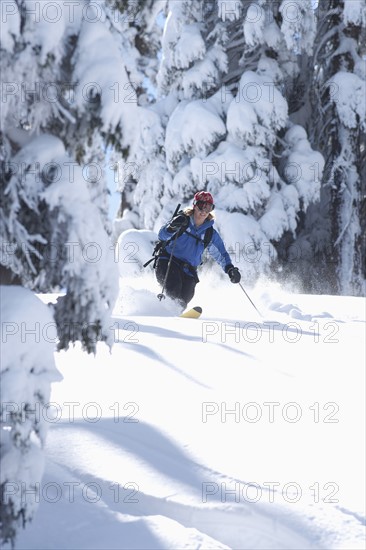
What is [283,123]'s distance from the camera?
660 inches

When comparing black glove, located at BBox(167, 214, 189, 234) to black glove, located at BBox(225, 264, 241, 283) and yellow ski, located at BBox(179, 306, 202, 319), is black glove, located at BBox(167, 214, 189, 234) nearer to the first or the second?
black glove, located at BBox(225, 264, 241, 283)

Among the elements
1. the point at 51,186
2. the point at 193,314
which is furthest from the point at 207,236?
the point at 51,186

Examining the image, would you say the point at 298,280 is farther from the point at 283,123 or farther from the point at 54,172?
the point at 54,172

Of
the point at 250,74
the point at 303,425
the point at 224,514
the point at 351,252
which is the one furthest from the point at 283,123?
the point at 224,514

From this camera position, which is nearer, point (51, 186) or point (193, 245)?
point (51, 186)

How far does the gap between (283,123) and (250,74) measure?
1.49 m

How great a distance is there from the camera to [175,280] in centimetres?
931

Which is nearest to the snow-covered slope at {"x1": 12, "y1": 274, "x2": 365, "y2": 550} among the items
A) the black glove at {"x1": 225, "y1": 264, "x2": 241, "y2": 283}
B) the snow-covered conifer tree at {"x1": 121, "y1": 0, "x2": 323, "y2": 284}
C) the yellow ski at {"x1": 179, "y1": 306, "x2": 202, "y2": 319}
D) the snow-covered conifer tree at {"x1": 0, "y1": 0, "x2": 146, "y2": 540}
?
the snow-covered conifer tree at {"x1": 0, "y1": 0, "x2": 146, "y2": 540}

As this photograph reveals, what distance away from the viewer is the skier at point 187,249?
8867 mm

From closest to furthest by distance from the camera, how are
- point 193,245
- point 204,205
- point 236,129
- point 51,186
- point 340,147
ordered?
point 51,186, point 204,205, point 193,245, point 236,129, point 340,147

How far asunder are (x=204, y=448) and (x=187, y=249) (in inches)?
209

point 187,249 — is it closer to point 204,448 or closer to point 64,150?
point 204,448

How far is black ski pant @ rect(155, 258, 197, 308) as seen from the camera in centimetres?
932

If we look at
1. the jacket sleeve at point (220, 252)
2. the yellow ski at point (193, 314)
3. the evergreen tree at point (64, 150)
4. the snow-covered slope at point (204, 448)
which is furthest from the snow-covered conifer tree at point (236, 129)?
the evergreen tree at point (64, 150)
